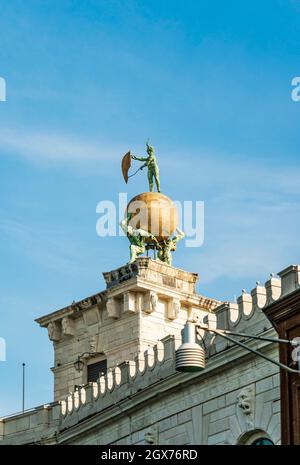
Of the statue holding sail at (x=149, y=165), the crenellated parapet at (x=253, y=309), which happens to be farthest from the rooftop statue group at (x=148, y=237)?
the crenellated parapet at (x=253, y=309)

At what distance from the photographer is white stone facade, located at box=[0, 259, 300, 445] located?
40.0 metres

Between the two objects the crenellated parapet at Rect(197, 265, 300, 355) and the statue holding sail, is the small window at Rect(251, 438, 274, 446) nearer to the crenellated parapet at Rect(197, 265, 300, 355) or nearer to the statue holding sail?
the crenellated parapet at Rect(197, 265, 300, 355)

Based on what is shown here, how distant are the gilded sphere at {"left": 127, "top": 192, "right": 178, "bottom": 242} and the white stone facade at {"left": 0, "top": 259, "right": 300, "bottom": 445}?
2.48 metres

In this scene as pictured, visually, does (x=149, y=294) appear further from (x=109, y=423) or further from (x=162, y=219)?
(x=109, y=423)

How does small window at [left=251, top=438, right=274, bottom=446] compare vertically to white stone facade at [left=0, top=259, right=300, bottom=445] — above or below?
below

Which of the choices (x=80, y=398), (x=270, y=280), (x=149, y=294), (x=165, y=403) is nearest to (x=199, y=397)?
(x=165, y=403)

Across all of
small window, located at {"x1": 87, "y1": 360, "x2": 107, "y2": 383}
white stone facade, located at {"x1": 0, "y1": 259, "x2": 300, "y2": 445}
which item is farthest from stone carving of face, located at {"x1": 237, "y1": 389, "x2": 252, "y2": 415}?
small window, located at {"x1": 87, "y1": 360, "x2": 107, "y2": 383}

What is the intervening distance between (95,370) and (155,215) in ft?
24.1

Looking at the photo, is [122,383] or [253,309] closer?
[253,309]

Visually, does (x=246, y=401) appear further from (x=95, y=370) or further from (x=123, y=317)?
(x=95, y=370)

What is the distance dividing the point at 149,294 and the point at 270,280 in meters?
17.6

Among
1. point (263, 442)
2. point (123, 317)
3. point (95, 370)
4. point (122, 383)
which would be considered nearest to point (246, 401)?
point (263, 442)

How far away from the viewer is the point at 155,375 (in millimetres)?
46094

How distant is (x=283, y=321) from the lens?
38031 millimetres
